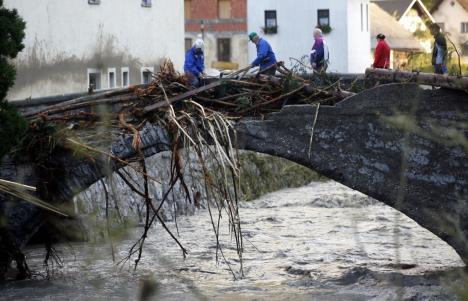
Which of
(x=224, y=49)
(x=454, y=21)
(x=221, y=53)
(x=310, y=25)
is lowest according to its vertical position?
(x=221, y=53)

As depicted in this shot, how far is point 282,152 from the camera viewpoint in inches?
454

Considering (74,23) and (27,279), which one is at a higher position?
(74,23)

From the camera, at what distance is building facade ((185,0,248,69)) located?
50.7 metres

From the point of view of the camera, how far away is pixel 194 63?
13.0 m

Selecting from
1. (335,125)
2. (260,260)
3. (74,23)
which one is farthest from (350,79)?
(74,23)

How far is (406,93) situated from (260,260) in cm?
495

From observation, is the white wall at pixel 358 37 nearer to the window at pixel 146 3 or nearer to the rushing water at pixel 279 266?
the window at pixel 146 3

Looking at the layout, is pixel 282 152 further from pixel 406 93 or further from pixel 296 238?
pixel 296 238

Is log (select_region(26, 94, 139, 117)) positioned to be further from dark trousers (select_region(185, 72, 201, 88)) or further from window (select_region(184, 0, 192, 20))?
window (select_region(184, 0, 192, 20))

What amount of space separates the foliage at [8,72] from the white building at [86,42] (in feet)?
27.1

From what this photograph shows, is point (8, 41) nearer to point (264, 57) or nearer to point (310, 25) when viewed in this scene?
point (264, 57)

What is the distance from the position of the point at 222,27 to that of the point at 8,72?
136 ft

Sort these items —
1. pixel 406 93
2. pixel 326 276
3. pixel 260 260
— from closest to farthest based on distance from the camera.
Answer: pixel 406 93
pixel 326 276
pixel 260 260

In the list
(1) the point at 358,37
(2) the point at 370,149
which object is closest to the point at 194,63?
(2) the point at 370,149
